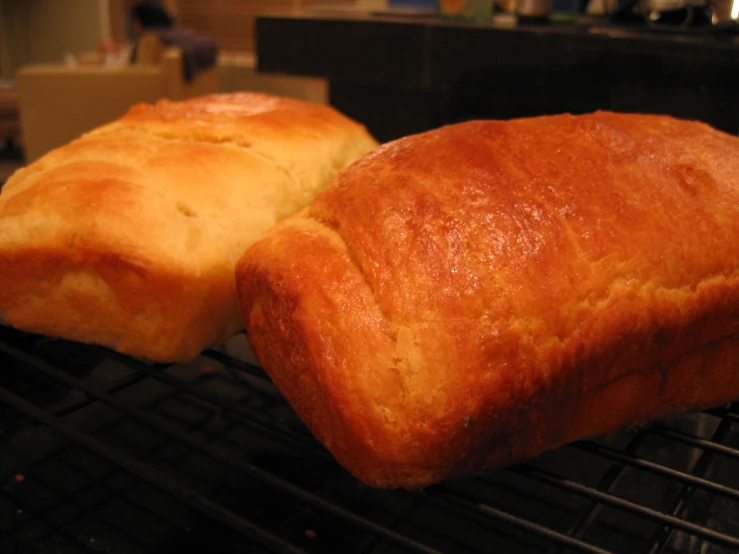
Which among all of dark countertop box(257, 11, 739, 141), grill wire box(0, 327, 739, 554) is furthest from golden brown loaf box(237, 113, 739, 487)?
dark countertop box(257, 11, 739, 141)

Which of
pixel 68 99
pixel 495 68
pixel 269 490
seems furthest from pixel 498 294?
pixel 68 99

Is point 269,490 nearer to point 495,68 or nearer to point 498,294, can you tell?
point 498,294

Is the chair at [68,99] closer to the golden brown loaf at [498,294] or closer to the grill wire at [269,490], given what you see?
the grill wire at [269,490]

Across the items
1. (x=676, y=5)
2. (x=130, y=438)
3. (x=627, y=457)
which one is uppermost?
(x=676, y=5)

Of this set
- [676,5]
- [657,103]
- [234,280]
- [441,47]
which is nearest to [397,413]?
[234,280]

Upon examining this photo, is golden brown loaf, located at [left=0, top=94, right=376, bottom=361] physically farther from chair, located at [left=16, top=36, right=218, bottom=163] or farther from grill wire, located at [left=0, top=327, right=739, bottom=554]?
chair, located at [left=16, top=36, right=218, bottom=163]

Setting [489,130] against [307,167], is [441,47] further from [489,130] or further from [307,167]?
[489,130]

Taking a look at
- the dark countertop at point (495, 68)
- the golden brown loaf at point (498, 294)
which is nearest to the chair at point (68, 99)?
the dark countertop at point (495, 68)
